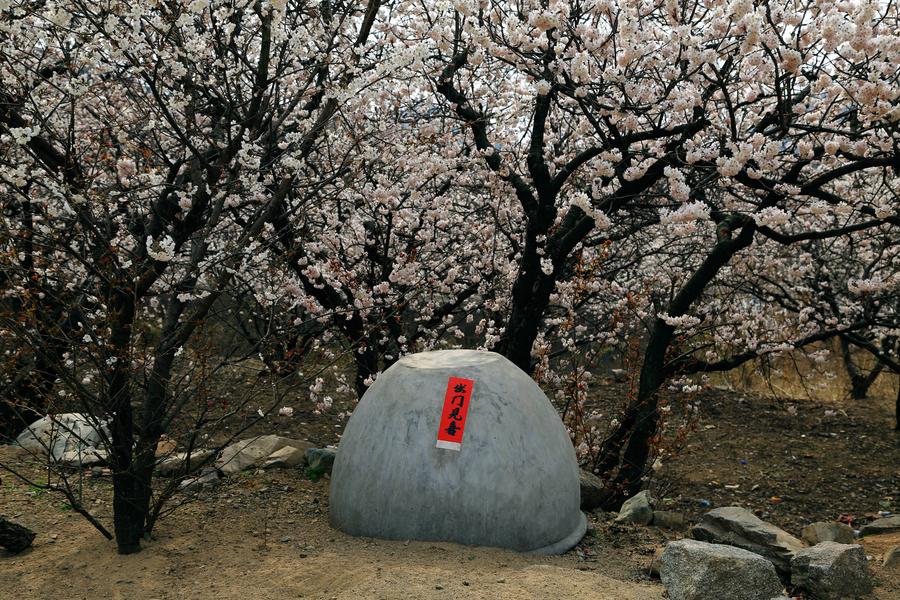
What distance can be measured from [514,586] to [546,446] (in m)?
1.06

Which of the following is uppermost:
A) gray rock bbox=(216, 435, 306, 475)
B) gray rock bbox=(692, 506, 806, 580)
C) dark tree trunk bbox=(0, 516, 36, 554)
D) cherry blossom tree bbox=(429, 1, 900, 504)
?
cherry blossom tree bbox=(429, 1, 900, 504)

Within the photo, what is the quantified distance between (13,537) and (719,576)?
4296 millimetres

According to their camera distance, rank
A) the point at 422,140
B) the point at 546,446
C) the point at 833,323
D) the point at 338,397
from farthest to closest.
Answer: the point at 338,397
the point at 833,323
the point at 422,140
the point at 546,446

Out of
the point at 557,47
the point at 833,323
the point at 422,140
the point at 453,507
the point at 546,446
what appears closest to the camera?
the point at 453,507

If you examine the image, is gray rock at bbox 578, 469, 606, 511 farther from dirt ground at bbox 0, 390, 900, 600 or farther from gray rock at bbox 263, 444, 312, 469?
gray rock at bbox 263, 444, 312, 469

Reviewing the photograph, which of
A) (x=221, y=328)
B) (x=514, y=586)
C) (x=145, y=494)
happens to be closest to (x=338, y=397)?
(x=221, y=328)

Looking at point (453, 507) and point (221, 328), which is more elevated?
point (221, 328)

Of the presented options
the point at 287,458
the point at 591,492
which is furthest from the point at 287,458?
the point at 591,492

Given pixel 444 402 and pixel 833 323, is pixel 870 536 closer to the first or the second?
pixel 833 323

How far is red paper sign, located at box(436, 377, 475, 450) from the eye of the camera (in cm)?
494

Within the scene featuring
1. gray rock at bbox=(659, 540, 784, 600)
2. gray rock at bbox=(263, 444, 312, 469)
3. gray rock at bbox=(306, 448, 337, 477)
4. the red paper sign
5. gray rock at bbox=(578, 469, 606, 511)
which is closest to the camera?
gray rock at bbox=(659, 540, 784, 600)

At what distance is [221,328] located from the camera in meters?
14.2

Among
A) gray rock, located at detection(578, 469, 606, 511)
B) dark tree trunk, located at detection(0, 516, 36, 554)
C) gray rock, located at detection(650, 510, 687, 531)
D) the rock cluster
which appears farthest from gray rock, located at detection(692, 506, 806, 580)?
dark tree trunk, located at detection(0, 516, 36, 554)

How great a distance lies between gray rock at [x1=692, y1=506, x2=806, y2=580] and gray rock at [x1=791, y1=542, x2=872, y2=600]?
18cm
